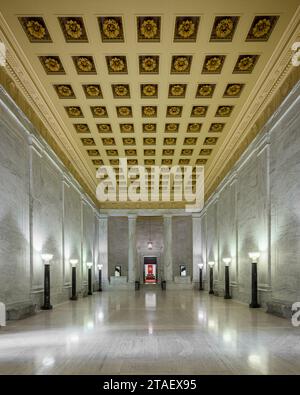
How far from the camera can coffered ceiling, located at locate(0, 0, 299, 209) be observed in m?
11.7

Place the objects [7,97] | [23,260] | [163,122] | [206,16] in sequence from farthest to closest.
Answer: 1. [163,122]
2. [23,260]
3. [7,97]
4. [206,16]

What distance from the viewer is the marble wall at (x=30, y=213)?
534 inches

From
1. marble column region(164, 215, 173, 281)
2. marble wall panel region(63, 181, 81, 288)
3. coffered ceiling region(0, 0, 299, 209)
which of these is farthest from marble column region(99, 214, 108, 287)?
coffered ceiling region(0, 0, 299, 209)

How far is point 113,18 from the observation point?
39.5ft

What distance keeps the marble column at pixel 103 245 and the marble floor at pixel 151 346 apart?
80.4 feet

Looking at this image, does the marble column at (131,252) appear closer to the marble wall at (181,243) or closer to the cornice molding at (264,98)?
the marble wall at (181,243)

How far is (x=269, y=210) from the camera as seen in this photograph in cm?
1642

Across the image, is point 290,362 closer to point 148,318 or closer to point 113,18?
point 148,318

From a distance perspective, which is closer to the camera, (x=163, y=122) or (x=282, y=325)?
(x=282, y=325)

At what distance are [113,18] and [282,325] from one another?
9280 millimetres

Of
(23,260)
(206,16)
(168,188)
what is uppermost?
(206,16)

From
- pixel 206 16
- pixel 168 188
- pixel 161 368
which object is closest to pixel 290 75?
pixel 206 16

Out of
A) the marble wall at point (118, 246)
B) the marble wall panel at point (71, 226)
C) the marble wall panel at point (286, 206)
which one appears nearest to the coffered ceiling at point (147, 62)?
the marble wall panel at point (286, 206)

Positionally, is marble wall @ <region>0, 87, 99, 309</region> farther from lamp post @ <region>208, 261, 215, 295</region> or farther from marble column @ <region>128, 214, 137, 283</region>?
marble column @ <region>128, 214, 137, 283</region>
